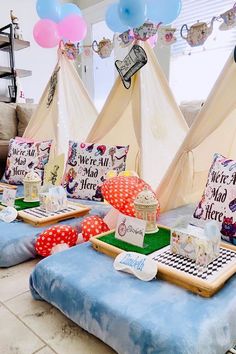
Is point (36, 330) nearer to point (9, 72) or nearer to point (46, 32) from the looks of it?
point (46, 32)

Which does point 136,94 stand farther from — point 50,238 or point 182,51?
point 182,51

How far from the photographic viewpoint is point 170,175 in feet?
6.24

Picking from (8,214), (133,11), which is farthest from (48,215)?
(133,11)

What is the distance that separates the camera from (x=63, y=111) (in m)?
2.92

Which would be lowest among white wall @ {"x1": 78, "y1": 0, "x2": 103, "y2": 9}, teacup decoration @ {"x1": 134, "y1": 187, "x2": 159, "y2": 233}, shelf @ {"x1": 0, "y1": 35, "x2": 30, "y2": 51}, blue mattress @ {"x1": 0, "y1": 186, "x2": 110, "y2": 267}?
blue mattress @ {"x1": 0, "y1": 186, "x2": 110, "y2": 267}

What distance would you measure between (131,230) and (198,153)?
2.90 ft

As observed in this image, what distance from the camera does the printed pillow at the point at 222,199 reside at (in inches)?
54.3

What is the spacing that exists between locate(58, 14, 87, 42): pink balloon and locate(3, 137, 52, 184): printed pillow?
0.92 meters

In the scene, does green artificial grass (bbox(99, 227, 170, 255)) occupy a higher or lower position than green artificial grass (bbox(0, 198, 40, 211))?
higher

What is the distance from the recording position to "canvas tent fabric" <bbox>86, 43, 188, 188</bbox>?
2.21 m

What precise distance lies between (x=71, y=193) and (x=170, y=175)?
0.79 meters

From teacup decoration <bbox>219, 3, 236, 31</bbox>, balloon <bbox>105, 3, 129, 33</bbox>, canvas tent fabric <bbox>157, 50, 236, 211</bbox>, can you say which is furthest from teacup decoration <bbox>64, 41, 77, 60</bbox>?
canvas tent fabric <bbox>157, 50, 236, 211</bbox>

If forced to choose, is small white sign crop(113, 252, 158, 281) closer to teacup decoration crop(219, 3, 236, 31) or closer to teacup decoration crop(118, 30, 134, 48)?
teacup decoration crop(219, 3, 236, 31)

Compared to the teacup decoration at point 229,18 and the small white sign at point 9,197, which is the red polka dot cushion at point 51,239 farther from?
the teacup decoration at point 229,18
